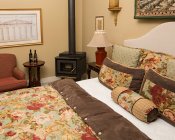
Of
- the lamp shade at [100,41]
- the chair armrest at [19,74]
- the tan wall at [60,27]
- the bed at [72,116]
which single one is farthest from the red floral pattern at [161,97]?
the chair armrest at [19,74]

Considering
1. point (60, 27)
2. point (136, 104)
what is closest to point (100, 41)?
point (60, 27)

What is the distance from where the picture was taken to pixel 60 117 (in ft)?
5.61

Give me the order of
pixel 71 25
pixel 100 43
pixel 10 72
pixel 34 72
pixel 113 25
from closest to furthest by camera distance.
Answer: pixel 100 43
pixel 113 25
pixel 10 72
pixel 71 25
pixel 34 72

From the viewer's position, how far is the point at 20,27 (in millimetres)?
3859

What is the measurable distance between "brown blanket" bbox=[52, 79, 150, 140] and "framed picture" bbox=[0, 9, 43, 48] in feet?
6.83

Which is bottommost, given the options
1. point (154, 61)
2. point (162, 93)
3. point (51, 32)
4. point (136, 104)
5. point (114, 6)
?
point (136, 104)

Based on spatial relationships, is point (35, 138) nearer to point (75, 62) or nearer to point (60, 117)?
point (60, 117)

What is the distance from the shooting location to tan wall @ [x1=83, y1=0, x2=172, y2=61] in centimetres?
282

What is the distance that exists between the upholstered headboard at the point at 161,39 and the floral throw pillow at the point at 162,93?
1.77 feet

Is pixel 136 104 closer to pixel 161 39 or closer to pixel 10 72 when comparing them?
pixel 161 39

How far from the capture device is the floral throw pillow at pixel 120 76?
2.07 metres

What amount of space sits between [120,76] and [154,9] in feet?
3.09

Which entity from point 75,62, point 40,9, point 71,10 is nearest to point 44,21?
point 40,9

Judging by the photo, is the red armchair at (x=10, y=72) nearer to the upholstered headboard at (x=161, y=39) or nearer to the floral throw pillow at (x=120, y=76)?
the floral throw pillow at (x=120, y=76)
